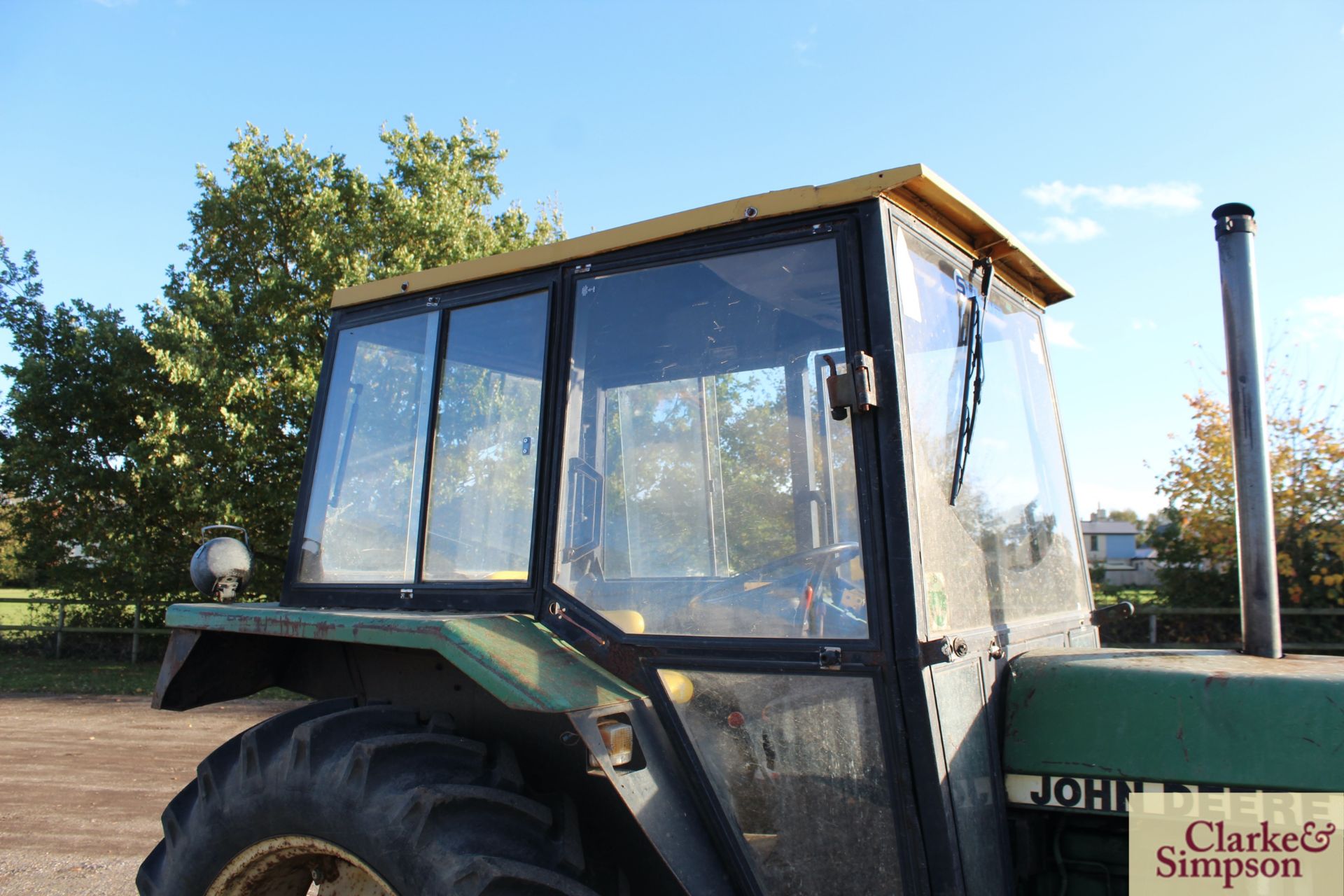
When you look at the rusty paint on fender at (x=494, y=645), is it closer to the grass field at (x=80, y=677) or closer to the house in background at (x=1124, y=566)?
the house in background at (x=1124, y=566)

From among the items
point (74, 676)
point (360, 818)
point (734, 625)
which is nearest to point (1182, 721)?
point (734, 625)

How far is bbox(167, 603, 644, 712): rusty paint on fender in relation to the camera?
7.70ft

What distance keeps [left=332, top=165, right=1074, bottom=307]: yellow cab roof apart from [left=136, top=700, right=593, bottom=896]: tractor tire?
1.36m

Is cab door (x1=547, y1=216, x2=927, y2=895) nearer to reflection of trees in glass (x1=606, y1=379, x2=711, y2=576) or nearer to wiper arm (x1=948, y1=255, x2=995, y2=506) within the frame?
reflection of trees in glass (x1=606, y1=379, x2=711, y2=576)

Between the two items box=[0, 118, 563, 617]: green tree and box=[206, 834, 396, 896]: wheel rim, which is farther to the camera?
box=[0, 118, 563, 617]: green tree

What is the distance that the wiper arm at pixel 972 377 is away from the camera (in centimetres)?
251

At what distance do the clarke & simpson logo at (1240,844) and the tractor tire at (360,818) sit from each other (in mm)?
1252

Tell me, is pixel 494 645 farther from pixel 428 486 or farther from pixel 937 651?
pixel 937 651

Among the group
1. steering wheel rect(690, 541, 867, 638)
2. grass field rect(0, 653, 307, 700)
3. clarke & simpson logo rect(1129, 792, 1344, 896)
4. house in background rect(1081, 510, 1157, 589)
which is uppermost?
steering wheel rect(690, 541, 867, 638)

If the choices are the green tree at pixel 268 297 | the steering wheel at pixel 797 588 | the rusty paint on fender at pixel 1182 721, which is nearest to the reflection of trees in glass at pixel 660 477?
the steering wheel at pixel 797 588

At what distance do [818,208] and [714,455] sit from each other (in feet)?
2.38

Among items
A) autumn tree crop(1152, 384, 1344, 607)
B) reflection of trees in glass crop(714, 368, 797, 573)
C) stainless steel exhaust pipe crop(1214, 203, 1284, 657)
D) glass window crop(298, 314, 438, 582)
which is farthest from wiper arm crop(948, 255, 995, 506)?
autumn tree crop(1152, 384, 1344, 607)

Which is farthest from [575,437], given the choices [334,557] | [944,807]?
[944,807]

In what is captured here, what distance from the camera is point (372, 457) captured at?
333 cm
